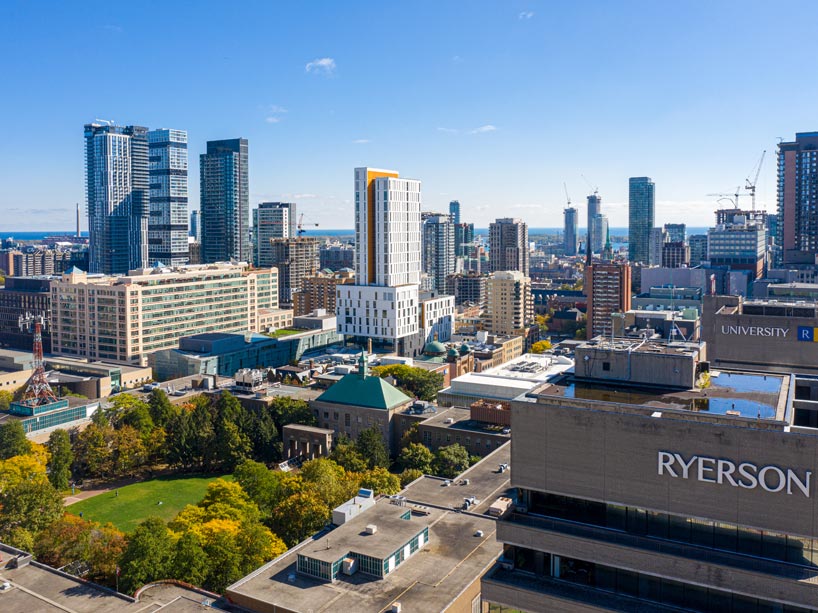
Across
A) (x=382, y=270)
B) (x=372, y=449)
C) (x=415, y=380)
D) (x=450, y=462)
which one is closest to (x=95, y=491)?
(x=372, y=449)

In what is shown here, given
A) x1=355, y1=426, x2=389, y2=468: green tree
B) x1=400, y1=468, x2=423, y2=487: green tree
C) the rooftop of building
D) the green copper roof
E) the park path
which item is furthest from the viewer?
the green copper roof

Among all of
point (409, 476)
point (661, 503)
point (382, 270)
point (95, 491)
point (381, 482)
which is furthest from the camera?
point (382, 270)

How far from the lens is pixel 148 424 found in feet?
327

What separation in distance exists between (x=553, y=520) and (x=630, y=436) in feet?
18.8

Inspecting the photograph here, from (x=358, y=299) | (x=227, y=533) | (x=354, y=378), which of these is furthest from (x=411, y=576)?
(x=358, y=299)

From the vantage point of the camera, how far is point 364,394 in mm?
101562

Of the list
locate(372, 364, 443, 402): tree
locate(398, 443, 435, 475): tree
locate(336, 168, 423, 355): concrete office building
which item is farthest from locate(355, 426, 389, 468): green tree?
locate(336, 168, 423, 355): concrete office building

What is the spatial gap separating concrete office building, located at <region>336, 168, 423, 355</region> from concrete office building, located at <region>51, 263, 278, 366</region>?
30.9 metres

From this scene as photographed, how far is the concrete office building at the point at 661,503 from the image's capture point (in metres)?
30.9

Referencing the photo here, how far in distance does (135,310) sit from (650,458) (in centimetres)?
13962

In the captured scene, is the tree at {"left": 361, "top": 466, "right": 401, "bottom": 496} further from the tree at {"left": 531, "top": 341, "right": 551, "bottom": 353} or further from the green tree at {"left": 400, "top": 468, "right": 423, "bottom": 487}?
the tree at {"left": 531, "top": 341, "right": 551, "bottom": 353}

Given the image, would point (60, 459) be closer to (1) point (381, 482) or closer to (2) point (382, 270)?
(1) point (381, 482)

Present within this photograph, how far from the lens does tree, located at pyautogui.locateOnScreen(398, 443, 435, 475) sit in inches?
3319

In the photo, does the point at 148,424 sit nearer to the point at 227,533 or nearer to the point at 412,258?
the point at 227,533
